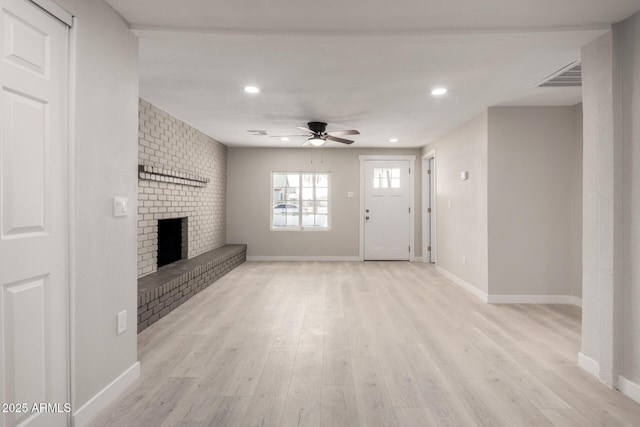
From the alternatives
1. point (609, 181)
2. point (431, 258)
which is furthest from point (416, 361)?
point (431, 258)

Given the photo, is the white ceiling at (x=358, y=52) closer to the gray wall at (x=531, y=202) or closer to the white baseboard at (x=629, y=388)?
the gray wall at (x=531, y=202)

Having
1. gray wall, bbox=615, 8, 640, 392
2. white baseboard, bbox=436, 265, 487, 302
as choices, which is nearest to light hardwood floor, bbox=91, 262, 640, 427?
white baseboard, bbox=436, 265, 487, 302

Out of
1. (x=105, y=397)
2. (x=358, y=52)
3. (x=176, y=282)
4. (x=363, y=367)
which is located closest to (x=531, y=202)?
(x=358, y=52)

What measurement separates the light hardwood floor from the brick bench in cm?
14

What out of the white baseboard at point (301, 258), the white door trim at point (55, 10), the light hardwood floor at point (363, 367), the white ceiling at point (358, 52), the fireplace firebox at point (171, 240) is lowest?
the light hardwood floor at point (363, 367)

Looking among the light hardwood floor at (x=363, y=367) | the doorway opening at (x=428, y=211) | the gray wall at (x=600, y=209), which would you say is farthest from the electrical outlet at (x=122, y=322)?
the doorway opening at (x=428, y=211)

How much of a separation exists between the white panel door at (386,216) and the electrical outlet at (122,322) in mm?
5437

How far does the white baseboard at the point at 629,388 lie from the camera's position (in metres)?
2.05

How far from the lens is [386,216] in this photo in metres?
7.18

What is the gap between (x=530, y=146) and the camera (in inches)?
162

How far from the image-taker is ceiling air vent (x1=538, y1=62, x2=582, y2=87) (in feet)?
9.78

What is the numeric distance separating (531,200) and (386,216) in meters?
3.27

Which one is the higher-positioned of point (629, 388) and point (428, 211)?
point (428, 211)

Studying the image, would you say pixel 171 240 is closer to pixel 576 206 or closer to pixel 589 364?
pixel 589 364
